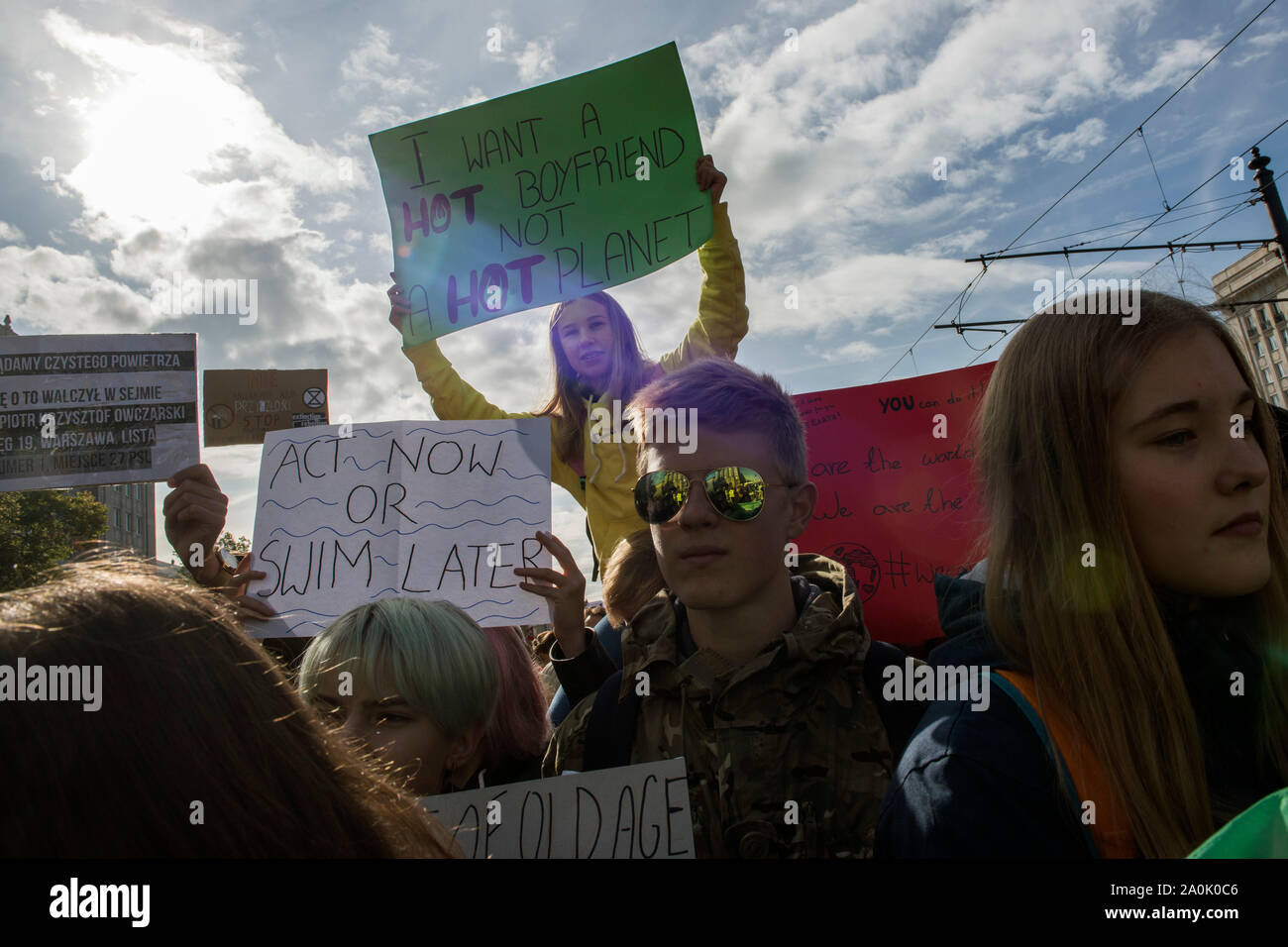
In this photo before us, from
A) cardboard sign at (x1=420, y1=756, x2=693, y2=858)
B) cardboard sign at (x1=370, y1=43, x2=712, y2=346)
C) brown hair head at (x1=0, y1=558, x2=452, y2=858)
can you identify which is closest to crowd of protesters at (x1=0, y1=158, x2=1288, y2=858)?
brown hair head at (x1=0, y1=558, x2=452, y2=858)

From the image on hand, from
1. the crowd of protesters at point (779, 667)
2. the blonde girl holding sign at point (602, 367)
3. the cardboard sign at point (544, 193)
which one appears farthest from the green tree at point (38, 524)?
the crowd of protesters at point (779, 667)

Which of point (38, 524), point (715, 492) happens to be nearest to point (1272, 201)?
point (715, 492)

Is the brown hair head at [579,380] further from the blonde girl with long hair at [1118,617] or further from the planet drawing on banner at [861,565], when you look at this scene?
the blonde girl with long hair at [1118,617]

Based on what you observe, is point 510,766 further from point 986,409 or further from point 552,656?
point 986,409

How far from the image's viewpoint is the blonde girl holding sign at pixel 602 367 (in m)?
3.15

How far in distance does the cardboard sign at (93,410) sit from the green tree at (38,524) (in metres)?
21.4

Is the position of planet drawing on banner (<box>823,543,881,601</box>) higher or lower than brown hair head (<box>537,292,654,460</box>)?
lower

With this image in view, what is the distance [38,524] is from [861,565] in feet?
95.3

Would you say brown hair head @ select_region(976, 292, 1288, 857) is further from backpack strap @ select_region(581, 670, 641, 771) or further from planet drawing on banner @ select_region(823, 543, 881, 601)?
planet drawing on banner @ select_region(823, 543, 881, 601)

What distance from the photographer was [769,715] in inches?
77.7

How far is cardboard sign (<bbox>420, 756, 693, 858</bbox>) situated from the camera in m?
1.71

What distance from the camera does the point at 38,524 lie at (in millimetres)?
24453

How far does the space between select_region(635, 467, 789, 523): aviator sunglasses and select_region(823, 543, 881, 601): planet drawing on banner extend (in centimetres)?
134
